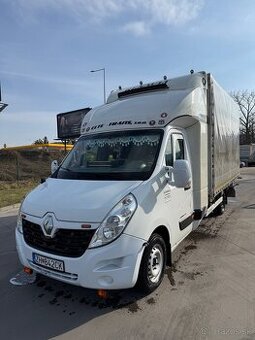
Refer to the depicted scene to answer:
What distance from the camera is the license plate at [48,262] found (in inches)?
176

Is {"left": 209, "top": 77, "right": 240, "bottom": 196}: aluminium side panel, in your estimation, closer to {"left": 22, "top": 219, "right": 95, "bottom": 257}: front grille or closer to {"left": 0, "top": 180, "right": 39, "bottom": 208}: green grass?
{"left": 22, "top": 219, "right": 95, "bottom": 257}: front grille

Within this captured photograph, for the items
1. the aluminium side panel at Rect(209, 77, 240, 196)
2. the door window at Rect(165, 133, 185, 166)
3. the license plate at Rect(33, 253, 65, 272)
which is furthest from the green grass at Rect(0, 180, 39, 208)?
the license plate at Rect(33, 253, 65, 272)

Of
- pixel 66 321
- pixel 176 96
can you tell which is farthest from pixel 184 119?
pixel 66 321

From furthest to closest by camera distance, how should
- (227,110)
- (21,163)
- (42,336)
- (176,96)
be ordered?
1. (21,163)
2. (227,110)
3. (176,96)
4. (42,336)

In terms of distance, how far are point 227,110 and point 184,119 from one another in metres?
3.76

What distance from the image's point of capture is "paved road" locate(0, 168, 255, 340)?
4.07 meters

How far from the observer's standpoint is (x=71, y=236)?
174 inches

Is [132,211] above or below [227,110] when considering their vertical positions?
below

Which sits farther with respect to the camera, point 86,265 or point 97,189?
point 97,189

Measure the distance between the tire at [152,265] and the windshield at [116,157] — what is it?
879mm

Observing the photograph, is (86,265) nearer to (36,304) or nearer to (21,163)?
(36,304)

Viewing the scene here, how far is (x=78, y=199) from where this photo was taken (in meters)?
4.64

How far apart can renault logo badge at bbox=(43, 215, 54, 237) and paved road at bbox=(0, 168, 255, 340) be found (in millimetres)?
946

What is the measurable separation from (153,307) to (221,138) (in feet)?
16.1
